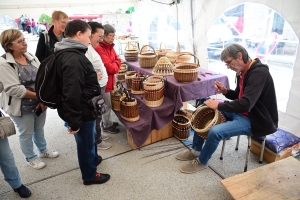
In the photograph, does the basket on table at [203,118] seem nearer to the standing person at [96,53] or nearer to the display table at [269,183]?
the display table at [269,183]

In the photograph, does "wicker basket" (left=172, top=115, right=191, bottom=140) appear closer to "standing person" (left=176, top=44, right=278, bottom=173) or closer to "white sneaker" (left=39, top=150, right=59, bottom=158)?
"standing person" (left=176, top=44, right=278, bottom=173)

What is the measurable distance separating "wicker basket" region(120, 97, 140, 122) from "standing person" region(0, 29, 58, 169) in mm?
845

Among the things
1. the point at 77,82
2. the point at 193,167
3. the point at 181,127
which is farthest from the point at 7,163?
the point at 181,127

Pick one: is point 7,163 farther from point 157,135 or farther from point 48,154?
point 157,135

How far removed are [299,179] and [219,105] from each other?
0.79 m

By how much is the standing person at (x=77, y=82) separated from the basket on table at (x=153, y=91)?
32.3 inches

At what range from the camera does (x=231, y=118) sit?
1919 millimetres

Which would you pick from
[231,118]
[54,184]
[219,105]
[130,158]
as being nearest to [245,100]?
[219,105]

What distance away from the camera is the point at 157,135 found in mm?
2504

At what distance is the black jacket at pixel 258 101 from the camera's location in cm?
157

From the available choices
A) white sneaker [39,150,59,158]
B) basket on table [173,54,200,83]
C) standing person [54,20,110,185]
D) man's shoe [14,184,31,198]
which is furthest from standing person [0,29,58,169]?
basket on table [173,54,200,83]

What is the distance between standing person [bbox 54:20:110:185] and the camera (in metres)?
1.24

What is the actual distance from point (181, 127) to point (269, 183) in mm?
1148

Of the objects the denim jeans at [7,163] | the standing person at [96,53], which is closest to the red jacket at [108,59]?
the standing person at [96,53]
